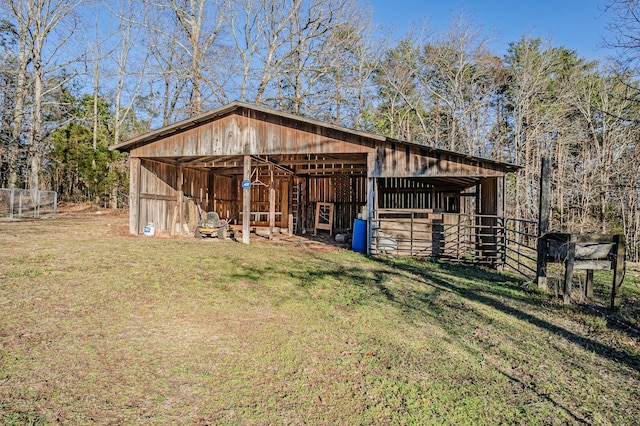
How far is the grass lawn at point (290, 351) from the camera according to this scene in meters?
2.71

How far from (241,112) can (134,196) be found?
15.5ft

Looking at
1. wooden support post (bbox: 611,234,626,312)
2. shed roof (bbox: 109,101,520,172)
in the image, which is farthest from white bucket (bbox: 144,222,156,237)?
wooden support post (bbox: 611,234,626,312)

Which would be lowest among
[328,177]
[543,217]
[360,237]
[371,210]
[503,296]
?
[503,296]

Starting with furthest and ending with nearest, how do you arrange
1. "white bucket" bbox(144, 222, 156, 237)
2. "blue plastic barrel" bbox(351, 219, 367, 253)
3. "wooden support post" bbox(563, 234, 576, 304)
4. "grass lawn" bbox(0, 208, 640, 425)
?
"white bucket" bbox(144, 222, 156, 237) < "blue plastic barrel" bbox(351, 219, 367, 253) < "wooden support post" bbox(563, 234, 576, 304) < "grass lawn" bbox(0, 208, 640, 425)

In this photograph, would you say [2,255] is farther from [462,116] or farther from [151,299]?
[462,116]

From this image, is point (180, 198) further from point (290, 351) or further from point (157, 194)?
point (290, 351)

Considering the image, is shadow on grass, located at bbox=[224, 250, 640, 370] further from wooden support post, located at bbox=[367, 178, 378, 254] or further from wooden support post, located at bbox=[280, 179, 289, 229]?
wooden support post, located at bbox=[280, 179, 289, 229]

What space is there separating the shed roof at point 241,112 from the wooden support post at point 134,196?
1.95ft

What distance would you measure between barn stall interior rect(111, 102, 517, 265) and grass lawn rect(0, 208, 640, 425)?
400 cm

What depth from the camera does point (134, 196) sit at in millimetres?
12195

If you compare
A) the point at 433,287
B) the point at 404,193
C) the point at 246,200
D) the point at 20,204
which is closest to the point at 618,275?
the point at 433,287

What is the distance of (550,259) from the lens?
6.61 m

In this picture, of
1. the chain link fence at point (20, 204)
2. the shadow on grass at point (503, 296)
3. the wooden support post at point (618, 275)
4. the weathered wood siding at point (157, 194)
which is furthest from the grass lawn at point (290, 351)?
the chain link fence at point (20, 204)

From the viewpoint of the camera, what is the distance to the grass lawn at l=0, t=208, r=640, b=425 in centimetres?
271
